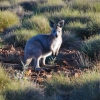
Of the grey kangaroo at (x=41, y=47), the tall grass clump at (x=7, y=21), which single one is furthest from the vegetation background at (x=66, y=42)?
the grey kangaroo at (x=41, y=47)

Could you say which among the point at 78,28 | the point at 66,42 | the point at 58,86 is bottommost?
the point at 58,86

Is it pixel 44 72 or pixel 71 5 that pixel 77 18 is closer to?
pixel 71 5

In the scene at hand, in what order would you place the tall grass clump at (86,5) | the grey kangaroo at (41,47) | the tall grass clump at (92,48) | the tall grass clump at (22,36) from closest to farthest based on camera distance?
the grey kangaroo at (41,47)
the tall grass clump at (92,48)
the tall grass clump at (22,36)
the tall grass clump at (86,5)

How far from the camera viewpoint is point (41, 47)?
30.3ft

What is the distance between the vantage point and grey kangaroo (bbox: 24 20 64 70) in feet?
30.0

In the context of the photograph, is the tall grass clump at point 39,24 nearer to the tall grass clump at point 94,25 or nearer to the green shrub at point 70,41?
the green shrub at point 70,41

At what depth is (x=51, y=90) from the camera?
6816mm

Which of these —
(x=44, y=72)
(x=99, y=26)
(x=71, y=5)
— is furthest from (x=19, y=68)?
(x=71, y=5)

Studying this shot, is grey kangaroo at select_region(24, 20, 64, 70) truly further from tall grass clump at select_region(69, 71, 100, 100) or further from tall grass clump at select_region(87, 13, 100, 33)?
tall grass clump at select_region(87, 13, 100, 33)

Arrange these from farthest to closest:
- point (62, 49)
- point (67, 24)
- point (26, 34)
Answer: point (67, 24), point (26, 34), point (62, 49)

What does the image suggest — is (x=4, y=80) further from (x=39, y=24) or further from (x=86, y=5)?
(x=86, y=5)

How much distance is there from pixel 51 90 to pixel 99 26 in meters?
6.18

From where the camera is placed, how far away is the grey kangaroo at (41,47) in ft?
30.0

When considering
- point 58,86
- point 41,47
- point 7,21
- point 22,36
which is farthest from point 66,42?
point 58,86
